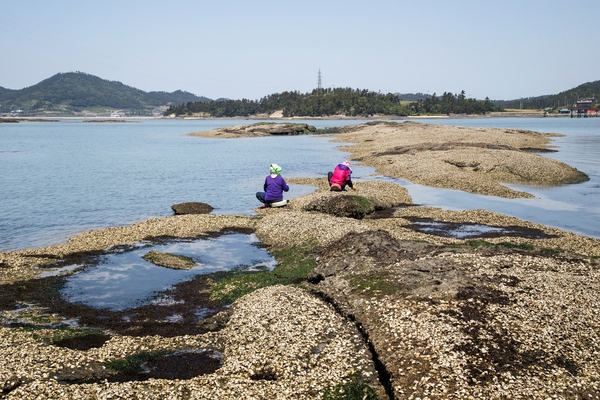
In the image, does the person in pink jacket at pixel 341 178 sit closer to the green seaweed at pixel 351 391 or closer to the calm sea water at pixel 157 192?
the calm sea water at pixel 157 192

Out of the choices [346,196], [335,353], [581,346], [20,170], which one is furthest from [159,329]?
[20,170]

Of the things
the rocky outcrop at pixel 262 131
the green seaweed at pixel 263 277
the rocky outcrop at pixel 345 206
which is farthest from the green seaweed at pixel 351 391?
the rocky outcrop at pixel 262 131

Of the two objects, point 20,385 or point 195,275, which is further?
point 195,275

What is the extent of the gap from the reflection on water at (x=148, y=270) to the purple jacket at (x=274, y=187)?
21.0 ft

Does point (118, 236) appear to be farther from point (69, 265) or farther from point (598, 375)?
point (598, 375)

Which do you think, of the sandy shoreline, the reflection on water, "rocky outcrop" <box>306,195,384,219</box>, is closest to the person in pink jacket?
"rocky outcrop" <box>306,195,384,219</box>

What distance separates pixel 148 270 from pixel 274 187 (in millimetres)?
12575

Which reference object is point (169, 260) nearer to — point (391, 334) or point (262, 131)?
point (391, 334)

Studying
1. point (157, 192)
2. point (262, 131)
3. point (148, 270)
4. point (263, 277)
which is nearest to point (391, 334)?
point (263, 277)

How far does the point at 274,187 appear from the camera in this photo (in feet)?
101

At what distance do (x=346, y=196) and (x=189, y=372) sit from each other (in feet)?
60.9

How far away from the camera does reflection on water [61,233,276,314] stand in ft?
53.8

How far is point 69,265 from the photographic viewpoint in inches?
776

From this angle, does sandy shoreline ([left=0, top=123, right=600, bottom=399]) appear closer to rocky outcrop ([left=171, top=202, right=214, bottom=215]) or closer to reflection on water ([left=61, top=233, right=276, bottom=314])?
reflection on water ([left=61, top=233, right=276, bottom=314])
